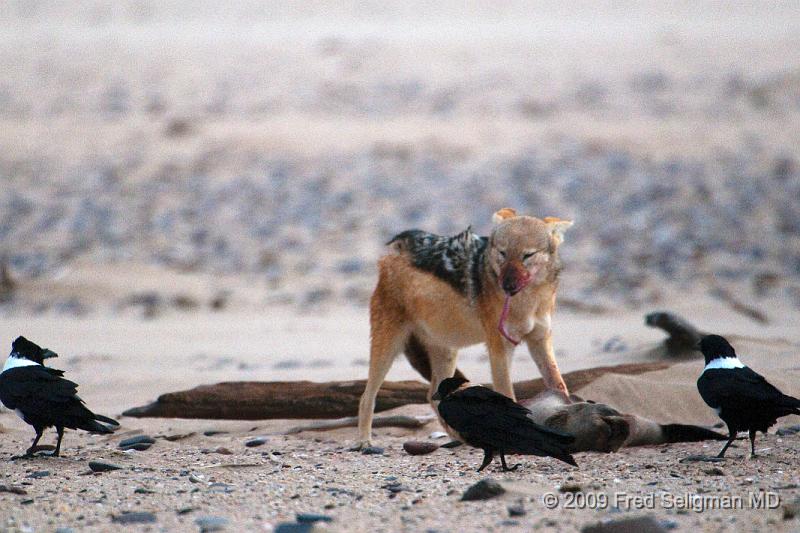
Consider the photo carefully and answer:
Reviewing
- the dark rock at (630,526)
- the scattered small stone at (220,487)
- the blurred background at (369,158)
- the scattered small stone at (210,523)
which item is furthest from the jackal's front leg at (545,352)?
the blurred background at (369,158)

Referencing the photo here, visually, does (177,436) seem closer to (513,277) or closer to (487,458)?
(487,458)

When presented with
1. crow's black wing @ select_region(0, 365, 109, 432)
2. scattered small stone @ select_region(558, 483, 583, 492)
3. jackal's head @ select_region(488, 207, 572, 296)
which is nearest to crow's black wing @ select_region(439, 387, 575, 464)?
scattered small stone @ select_region(558, 483, 583, 492)

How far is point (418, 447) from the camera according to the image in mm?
7020

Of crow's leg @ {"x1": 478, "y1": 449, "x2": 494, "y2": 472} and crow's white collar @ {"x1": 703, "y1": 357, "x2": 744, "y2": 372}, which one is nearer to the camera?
crow's leg @ {"x1": 478, "y1": 449, "x2": 494, "y2": 472}

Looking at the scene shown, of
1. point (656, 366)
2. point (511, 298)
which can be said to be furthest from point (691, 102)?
point (511, 298)

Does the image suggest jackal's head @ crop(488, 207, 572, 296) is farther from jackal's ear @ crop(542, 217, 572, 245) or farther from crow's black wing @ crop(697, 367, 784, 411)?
crow's black wing @ crop(697, 367, 784, 411)

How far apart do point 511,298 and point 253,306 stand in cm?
698

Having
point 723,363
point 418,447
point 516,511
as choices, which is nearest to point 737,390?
point 723,363

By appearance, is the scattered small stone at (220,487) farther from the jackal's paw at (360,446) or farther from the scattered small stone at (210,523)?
the jackal's paw at (360,446)

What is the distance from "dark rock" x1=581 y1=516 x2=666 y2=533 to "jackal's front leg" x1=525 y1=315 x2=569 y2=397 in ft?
7.86

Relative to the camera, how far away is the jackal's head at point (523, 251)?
704 cm

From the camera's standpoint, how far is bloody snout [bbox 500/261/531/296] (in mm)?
6992

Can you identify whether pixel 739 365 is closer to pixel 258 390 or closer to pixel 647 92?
pixel 258 390

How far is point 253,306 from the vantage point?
13.7 metres
